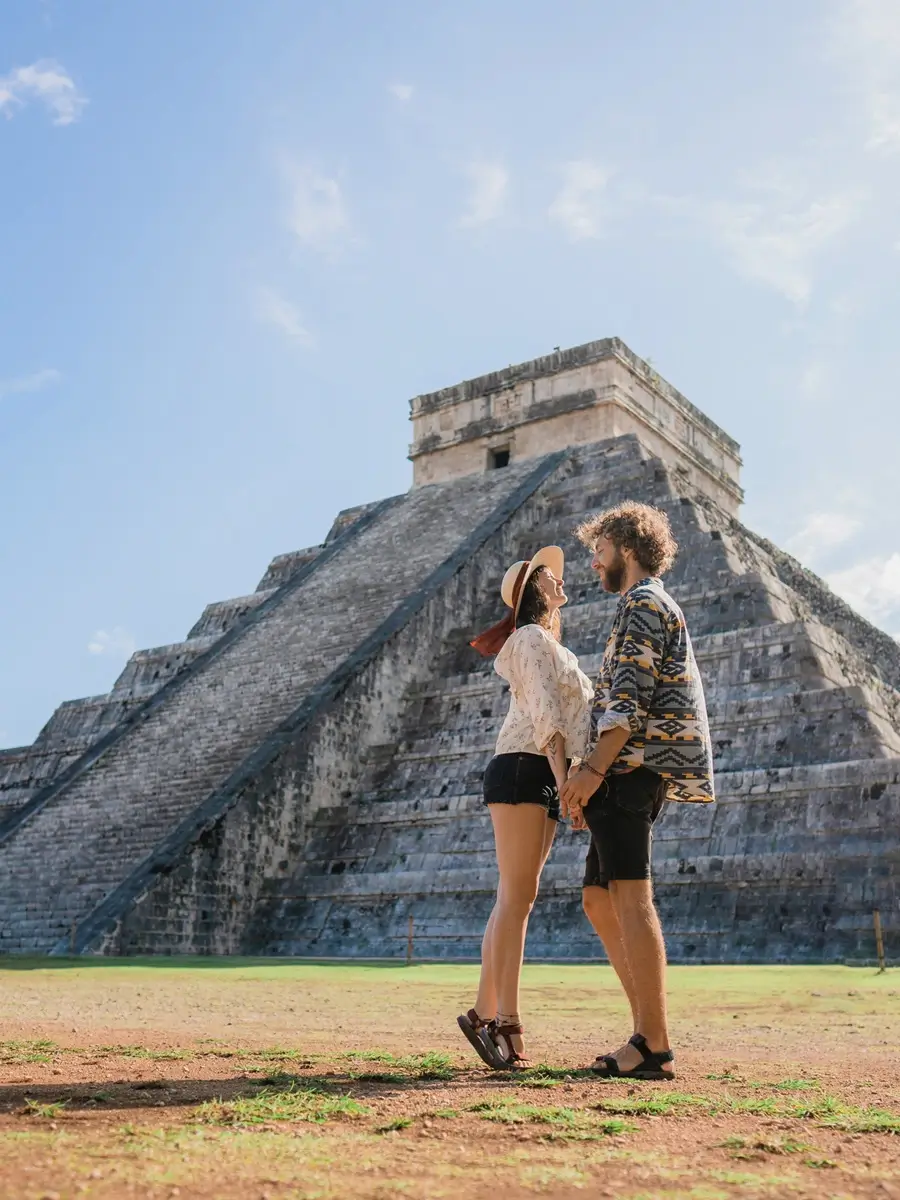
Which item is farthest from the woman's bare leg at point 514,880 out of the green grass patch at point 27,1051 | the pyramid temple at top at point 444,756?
the pyramid temple at top at point 444,756

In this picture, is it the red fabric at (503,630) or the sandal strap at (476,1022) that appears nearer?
the sandal strap at (476,1022)

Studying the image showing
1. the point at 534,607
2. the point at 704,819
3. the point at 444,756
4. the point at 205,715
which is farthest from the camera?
the point at 205,715

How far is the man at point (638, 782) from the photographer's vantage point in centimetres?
347

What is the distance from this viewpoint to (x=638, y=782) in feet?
12.0

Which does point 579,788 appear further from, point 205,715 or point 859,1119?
point 205,715

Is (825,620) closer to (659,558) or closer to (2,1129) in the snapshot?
(659,558)

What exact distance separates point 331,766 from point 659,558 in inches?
392

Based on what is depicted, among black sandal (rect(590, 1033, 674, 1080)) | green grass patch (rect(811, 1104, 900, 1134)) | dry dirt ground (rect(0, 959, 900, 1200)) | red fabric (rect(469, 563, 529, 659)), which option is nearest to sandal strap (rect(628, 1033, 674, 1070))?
black sandal (rect(590, 1033, 674, 1080))

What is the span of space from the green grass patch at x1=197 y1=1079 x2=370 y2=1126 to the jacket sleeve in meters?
1.32

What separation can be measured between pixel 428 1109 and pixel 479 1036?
893mm

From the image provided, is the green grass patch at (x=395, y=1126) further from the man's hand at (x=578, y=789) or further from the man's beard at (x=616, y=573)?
the man's beard at (x=616, y=573)

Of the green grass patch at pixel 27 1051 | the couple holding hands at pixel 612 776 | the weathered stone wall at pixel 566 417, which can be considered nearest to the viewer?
the couple holding hands at pixel 612 776

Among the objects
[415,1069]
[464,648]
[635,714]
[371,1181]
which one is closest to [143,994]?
[415,1069]

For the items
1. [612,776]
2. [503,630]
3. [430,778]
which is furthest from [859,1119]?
[430,778]
